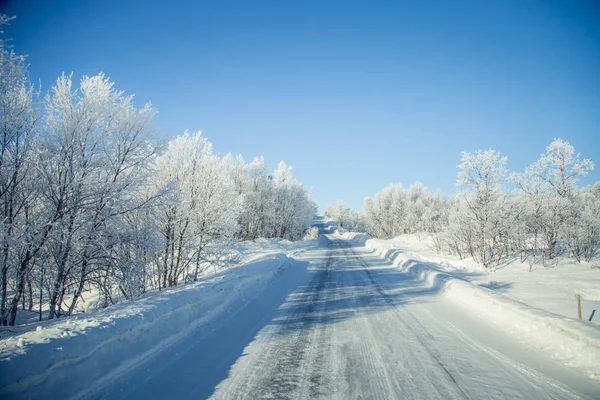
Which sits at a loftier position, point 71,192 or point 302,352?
point 71,192

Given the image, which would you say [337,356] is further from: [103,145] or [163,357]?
[103,145]

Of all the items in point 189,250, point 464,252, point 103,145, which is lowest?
point 464,252

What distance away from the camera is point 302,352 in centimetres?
454

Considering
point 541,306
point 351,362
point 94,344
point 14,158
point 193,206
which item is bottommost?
point 541,306

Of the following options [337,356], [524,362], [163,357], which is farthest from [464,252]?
[163,357]

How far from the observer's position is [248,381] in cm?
362

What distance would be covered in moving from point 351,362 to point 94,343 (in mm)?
3857

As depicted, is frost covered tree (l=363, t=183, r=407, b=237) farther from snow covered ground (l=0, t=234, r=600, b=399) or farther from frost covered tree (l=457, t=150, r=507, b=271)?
snow covered ground (l=0, t=234, r=600, b=399)

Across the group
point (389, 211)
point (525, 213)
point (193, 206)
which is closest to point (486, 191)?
point (525, 213)

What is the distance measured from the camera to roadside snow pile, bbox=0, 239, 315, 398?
9.63 feet

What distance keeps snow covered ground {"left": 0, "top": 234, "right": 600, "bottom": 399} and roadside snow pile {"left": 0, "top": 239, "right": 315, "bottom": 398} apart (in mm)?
15

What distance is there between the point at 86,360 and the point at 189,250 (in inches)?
376

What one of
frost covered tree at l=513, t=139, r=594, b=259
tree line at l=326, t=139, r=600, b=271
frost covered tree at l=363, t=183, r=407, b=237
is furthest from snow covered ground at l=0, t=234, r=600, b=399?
frost covered tree at l=363, t=183, r=407, b=237

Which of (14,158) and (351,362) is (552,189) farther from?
(14,158)
